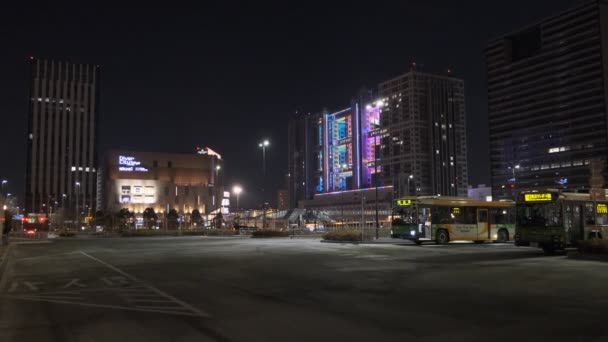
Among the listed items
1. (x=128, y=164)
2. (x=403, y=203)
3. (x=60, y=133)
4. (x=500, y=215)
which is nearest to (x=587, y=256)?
(x=403, y=203)

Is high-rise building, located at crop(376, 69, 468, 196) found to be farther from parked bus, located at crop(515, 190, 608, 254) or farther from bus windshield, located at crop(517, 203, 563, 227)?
bus windshield, located at crop(517, 203, 563, 227)

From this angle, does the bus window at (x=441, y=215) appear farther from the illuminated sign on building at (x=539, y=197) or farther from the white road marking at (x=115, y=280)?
the white road marking at (x=115, y=280)

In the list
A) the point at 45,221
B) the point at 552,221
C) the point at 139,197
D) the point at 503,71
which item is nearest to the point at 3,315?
the point at 552,221

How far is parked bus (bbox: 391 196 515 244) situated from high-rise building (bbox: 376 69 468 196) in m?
130

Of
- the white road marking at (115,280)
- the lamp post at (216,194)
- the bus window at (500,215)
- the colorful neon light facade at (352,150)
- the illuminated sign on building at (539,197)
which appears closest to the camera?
the white road marking at (115,280)

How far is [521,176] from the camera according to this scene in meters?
157

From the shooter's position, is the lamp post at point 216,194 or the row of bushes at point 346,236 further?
the lamp post at point 216,194

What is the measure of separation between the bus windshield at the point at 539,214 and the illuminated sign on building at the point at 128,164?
402 ft

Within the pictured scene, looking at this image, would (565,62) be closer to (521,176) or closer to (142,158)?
(521,176)

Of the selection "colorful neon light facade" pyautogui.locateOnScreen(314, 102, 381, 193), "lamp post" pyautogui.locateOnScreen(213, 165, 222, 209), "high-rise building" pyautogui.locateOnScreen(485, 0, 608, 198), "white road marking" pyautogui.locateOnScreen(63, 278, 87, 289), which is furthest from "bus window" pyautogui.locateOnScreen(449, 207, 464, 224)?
"colorful neon light facade" pyautogui.locateOnScreen(314, 102, 381, 193)

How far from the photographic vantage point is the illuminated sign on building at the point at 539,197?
23188 mm

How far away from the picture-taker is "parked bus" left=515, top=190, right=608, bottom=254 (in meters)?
22.9

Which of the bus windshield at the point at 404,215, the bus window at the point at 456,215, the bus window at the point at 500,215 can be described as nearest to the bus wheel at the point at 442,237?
the bus window at the point at 456,215

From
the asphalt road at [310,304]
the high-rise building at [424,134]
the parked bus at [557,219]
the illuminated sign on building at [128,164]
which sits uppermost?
the high-rise building at [424,134]
